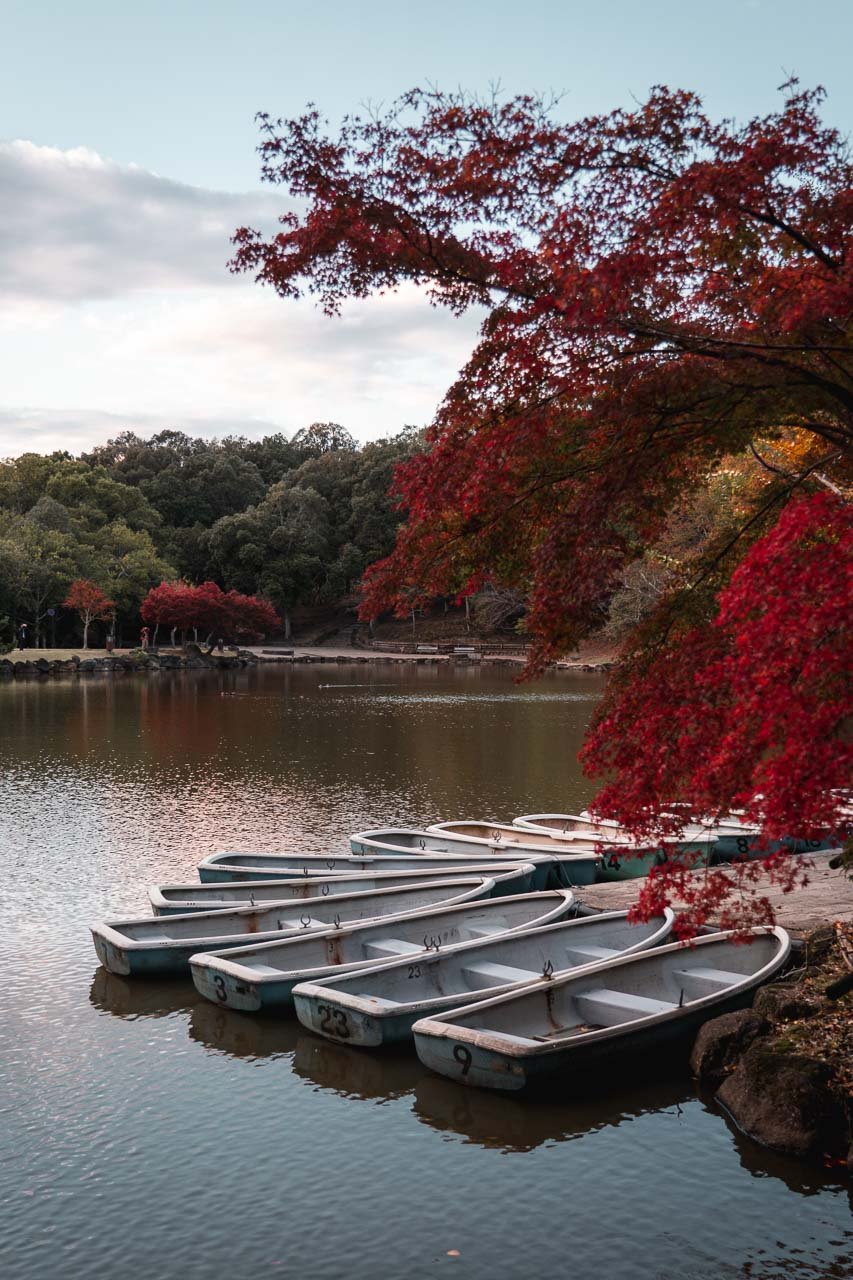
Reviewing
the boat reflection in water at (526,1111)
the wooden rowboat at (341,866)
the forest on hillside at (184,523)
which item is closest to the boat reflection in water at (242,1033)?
the boat reflection in water at (526,1111)

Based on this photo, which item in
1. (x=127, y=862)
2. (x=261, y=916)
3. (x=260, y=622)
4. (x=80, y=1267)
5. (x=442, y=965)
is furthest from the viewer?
(x=260, y=622)

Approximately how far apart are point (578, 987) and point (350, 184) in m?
7.70

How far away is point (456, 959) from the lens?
39.4 ft

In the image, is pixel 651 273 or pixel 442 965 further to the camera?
pixel 442 965

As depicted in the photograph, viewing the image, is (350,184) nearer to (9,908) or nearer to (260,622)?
(9,908)

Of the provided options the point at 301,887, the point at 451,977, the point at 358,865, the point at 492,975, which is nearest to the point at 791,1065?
the point at 492,975

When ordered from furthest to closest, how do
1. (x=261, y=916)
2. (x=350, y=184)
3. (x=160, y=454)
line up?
(x=160, y=454) < (x=261, y=916) < (x=350, y=184)

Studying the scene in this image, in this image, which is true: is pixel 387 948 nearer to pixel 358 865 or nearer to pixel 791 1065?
pixel 358 865

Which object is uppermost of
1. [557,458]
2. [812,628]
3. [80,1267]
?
[557,458]

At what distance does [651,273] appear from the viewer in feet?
26.2

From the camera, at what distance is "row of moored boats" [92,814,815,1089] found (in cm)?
1002

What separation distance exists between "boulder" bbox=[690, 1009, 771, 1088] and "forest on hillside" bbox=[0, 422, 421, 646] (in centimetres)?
6639

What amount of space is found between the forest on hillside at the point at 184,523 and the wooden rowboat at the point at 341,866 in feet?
188

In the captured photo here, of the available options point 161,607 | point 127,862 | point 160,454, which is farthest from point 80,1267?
point 160,454
